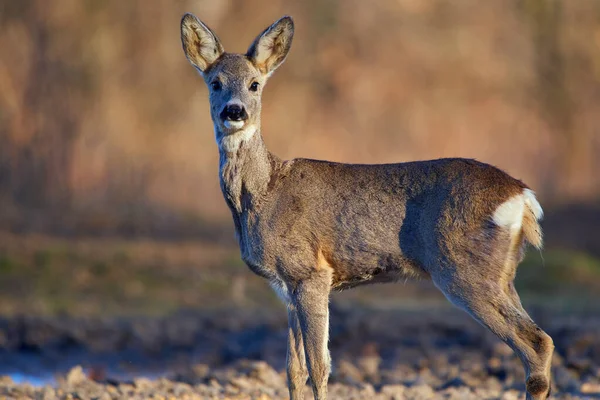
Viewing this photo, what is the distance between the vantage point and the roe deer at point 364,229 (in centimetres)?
812

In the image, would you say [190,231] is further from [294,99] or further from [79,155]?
[294,99]

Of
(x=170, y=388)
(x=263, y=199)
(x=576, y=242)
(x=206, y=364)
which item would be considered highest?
(x=263, y=199)

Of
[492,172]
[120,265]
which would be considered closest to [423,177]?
[492,172]

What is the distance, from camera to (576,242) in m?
24.5

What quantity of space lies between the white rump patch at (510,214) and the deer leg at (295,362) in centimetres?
179

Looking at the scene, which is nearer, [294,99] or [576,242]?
[576,242]

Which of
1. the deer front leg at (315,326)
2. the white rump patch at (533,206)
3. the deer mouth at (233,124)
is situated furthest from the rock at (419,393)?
the deer mouth at (233,124)

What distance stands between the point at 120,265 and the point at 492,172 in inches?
440

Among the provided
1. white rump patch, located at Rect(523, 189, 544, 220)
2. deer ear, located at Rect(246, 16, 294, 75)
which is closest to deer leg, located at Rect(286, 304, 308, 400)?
white rump patch, located at Rect(523, 189, 544, 220)

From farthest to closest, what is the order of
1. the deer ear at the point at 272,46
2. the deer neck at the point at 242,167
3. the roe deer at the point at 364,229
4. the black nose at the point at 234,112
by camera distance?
1. the deer ear at the point at 272,46
2. the deer neck at the point at 242,167
3. the black nose at the point at 234,112
4. the roe deer at the point at 364,229

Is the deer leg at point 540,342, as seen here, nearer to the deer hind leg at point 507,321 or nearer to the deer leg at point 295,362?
the deer hind leg at point 507,321

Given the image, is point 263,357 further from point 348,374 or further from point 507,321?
point 507,321

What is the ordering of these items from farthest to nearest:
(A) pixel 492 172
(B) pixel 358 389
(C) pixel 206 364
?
(C) pixel 206 364, (B) pixel 358 389, (A) pixel 492 172

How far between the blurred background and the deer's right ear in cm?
904
